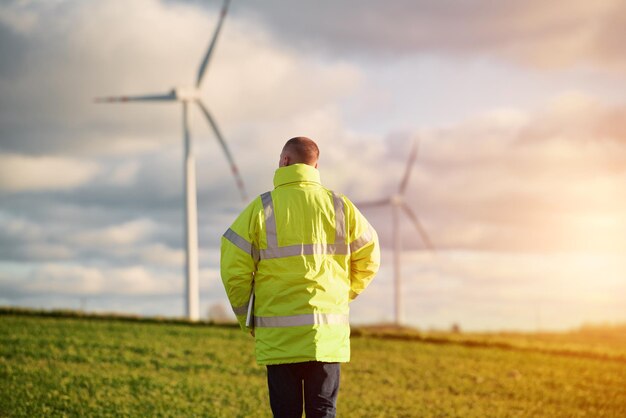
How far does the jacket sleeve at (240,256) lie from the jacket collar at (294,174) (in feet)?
0.94

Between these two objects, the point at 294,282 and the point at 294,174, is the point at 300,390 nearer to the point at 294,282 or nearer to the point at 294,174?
the point at 294,282

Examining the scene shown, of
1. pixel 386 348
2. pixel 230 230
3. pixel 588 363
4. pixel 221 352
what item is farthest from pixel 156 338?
pixel 230 230

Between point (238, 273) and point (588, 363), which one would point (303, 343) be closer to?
point (238, 273)

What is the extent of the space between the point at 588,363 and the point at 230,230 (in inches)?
595

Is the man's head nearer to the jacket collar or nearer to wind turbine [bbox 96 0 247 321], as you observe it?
the jacket collar

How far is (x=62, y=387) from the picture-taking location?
1221 centimetres

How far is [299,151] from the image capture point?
6.73 meters

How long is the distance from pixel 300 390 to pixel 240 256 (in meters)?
1.26

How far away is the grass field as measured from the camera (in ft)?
38.3

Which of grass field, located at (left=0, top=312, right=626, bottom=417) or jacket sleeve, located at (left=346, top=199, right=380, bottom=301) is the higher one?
jacket sleeve, located at (left=346, top=199, right=380, bottom=301)

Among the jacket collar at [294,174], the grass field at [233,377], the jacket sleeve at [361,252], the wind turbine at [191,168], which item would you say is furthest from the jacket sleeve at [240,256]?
the wind turbine at [191,168]

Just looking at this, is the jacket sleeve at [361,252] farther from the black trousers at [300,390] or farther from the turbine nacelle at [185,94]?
the turbine nacelle at [185,94]

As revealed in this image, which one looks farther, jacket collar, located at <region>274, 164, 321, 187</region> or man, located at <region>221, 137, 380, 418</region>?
jacket collar, located at <region>274, 164, 321, 187</region>

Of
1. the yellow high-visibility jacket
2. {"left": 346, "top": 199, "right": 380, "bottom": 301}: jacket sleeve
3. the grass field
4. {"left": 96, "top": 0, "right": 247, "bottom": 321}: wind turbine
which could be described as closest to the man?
the yellow high-visibility jacket
